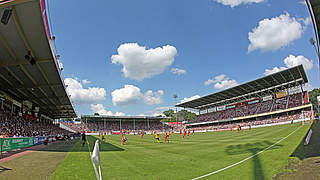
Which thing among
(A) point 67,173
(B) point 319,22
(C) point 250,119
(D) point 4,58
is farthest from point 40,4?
(C) point 250,119

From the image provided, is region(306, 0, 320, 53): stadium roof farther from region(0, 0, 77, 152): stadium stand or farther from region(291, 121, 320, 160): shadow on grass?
region(0, 0, 77, 152): stadium stand

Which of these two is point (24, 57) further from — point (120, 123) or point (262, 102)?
point (120, 123)

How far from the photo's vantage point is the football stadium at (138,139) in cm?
820

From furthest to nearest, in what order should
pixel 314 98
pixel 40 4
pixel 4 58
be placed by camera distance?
pixel 314 98 → pixel 4 58 → pixel 40 4

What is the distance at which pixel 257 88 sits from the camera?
63625mm

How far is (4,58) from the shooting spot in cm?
1877

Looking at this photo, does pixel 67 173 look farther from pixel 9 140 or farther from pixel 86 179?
pixel 9 140

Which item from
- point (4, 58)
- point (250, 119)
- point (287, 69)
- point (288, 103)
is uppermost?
point (287, 69)

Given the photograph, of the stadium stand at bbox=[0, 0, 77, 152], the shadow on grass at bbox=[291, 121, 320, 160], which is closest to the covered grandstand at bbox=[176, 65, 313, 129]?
the shadow on grass at bbox=[291, 121, 320, 160]

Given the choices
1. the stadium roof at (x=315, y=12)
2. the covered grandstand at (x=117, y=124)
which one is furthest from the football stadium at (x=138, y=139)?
the covered grandstand at (x=117, y=124)

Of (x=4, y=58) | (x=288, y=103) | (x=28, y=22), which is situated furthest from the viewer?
(x=288, y=103)

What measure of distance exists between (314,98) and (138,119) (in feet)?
325

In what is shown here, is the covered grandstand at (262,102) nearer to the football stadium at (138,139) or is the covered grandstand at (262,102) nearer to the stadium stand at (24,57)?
the football stadium at (138,139)

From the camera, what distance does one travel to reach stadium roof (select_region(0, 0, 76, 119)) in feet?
38.6
